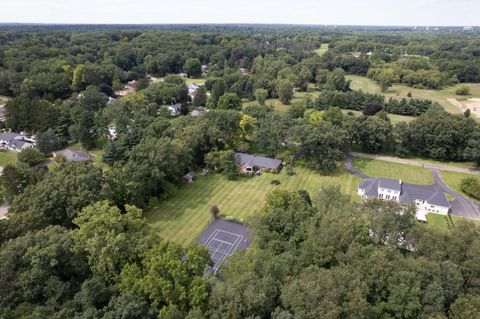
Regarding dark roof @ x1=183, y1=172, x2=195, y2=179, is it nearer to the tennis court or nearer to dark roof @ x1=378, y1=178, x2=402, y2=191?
the tennis court

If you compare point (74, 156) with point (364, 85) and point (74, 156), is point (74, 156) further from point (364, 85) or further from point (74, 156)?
point (364, 85)

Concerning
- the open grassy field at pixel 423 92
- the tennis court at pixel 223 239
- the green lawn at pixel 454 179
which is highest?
the open grassy field at pixel 423 92

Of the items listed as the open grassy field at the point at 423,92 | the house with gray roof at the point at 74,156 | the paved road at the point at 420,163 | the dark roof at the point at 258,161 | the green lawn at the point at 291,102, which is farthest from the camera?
the open grassy field at the point at 423,92

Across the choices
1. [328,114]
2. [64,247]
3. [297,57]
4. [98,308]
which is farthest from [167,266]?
[297,57]

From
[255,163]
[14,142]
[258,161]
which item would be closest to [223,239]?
[255,163]

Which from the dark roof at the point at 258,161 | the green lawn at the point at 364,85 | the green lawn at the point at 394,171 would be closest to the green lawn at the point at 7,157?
the dark roof at the point at 258,161

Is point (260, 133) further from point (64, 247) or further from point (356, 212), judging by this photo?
point (64, 247)

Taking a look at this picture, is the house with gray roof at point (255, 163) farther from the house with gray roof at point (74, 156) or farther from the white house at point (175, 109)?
the white house at point (175, 109)
